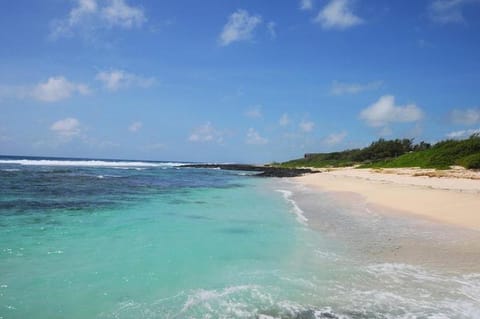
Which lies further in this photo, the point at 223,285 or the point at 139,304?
the point at 223,285

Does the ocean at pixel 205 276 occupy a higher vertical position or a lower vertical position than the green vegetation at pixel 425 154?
lower

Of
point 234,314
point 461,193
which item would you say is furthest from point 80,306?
point 461,193

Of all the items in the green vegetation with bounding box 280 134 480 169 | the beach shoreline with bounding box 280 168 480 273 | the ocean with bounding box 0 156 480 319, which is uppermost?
the green vegetation with bounding box 280 134 480 169

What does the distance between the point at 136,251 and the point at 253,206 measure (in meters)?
10.0

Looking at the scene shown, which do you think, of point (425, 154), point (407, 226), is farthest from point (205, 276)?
point (425, 154)

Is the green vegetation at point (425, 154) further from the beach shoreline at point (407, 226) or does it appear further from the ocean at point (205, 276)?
the ocean at point (205, 276)

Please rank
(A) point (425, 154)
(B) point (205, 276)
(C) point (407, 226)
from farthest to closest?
(A) point (425, 154) < (C) point (407, 226) < (B) point (205, 276)

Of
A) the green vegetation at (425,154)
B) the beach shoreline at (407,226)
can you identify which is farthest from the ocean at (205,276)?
the green vegetation at (425,154)

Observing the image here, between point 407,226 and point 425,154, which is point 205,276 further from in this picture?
point 425,154

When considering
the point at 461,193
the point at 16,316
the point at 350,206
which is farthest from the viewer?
the point at 461,193

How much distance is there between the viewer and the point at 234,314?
5816 millimetres

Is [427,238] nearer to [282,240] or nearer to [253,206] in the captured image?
[282,240]

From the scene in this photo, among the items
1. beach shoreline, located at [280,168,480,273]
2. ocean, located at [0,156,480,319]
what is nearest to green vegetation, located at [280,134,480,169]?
beach shoreline, located at [280,168,480,273]

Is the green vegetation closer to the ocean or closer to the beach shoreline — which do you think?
the beach shoreline
